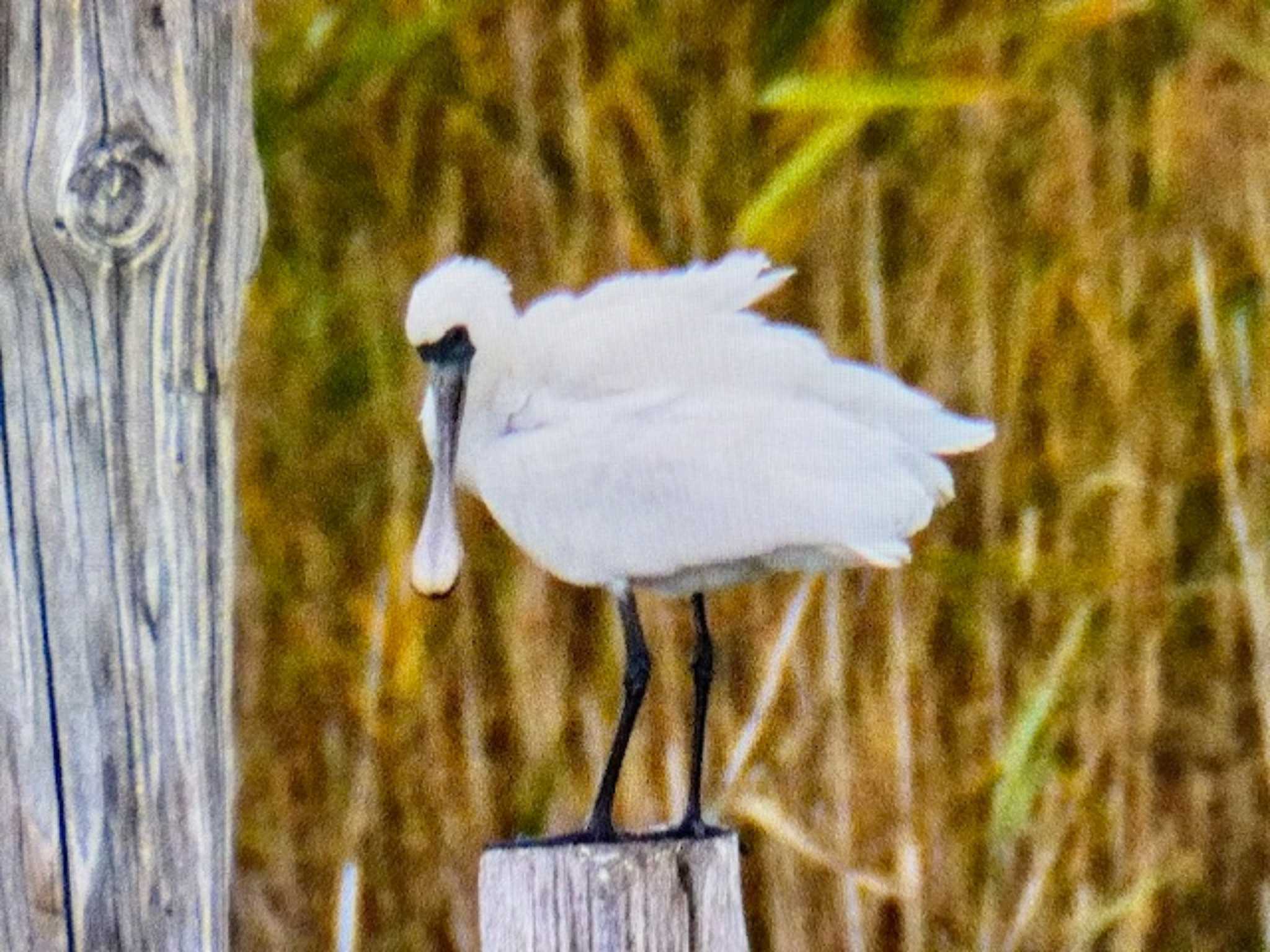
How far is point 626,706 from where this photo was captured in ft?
4.47

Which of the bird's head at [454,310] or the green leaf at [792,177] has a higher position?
the green leaf at [792,177]

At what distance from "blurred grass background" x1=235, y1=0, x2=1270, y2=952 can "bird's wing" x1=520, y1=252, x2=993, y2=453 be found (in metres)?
0.49

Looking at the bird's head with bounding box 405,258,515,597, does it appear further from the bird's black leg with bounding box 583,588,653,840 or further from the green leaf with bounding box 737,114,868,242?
the green leaf with bounding box 737,114,868,242

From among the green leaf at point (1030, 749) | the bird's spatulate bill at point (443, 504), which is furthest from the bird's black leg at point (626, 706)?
the green leaf at point (1030, 749)

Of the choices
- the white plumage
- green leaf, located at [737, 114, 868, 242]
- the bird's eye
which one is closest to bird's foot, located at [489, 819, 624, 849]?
the white plumage

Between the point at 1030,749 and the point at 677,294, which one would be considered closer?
the point at 677,294

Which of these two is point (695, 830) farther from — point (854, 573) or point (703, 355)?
point (854, 573)

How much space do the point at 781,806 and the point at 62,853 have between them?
3.11 ft

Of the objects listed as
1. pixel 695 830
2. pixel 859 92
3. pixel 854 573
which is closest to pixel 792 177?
pixel 859 92

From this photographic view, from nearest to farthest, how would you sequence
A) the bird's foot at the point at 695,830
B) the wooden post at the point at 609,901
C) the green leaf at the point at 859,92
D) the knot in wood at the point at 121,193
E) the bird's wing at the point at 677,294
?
the knot in wood at the point at 121,193 → the wooden post at the point at 609,901 → the bird's foot at the point at 695,830 → the bird's wing at the point at 677,294 → the green leaf at the point at 859,92

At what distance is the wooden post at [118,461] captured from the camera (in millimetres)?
858

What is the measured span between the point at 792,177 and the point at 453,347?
1.64 feet

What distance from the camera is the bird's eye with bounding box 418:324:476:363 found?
4.25 ft

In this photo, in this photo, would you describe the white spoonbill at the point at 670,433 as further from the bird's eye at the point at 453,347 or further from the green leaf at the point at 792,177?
the green leaf at the point at 792,177
